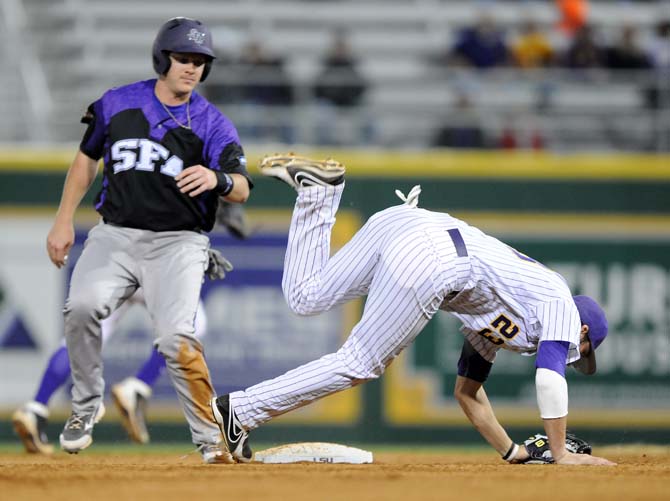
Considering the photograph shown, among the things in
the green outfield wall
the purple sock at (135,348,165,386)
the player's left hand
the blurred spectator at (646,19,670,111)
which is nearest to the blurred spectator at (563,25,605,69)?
the blurred spectator at (646,19,670,111)

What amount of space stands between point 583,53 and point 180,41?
7566 mm

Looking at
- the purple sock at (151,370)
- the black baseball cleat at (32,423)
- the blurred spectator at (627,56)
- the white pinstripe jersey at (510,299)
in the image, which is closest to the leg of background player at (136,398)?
the purple sock at (151,370)

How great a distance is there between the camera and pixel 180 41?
6.23m

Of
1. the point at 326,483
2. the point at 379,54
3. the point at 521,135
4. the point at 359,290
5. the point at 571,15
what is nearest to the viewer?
the point at 326,483

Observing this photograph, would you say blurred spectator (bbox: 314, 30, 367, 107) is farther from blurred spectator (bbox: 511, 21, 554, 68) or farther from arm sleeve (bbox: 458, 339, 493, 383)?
arm sleeve (bbox: 458, 339, 493, 383)

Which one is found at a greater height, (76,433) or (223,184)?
(223,184)

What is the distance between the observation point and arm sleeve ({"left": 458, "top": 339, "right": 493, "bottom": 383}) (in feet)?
21.1

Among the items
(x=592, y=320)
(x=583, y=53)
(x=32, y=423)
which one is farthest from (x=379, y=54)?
(x=592, y=320)

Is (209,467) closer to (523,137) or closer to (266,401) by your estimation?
(266,401)

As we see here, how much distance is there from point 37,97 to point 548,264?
566 cm

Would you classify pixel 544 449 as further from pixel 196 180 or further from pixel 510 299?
pixel 196 180

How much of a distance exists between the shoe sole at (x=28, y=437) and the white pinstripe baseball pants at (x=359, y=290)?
9.60ft

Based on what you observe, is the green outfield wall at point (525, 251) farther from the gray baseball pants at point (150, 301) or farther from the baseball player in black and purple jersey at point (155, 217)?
the gray baseball pants at point (150, 301)

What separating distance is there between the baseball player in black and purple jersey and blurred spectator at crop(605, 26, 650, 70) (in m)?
7.52
